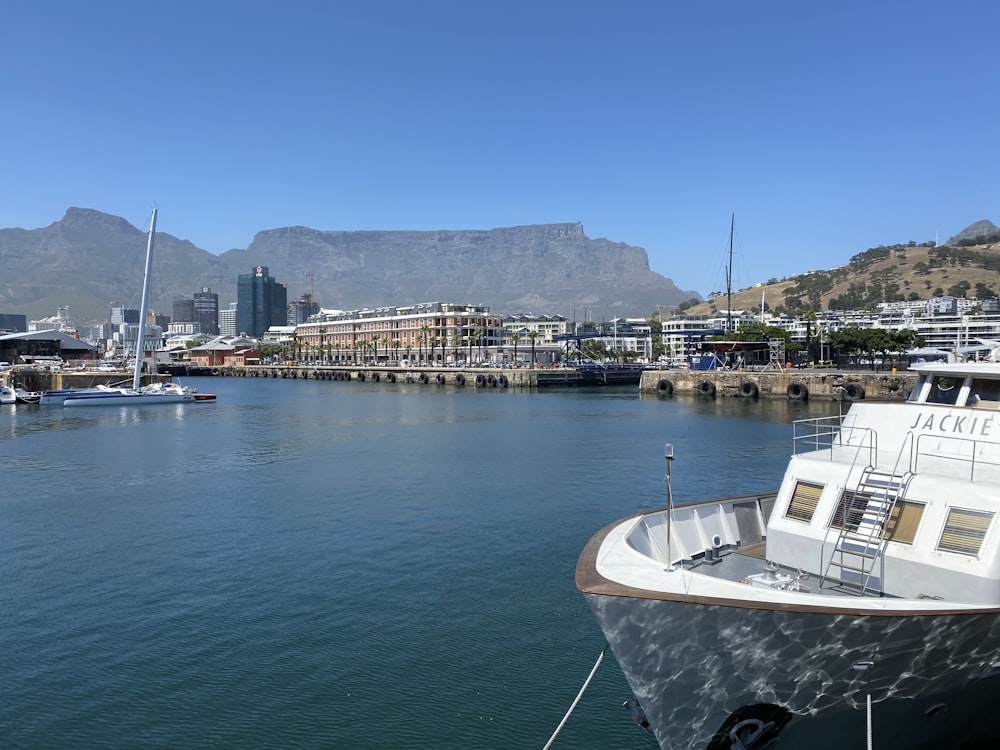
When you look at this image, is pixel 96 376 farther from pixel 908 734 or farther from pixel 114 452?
pixel 908 734

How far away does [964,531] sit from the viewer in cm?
1052

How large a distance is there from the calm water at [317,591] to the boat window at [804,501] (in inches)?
187

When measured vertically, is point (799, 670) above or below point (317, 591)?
above

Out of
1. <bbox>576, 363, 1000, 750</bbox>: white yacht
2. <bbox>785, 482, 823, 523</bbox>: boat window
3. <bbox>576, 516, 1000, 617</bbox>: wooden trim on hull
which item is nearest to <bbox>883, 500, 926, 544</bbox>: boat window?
<bbox>576, 363, 1000, 750</bbox>: white yacht

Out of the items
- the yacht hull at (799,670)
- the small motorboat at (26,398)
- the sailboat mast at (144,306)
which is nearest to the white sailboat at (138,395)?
the sailboat mast at (144,306)

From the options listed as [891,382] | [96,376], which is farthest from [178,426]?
[891,382]

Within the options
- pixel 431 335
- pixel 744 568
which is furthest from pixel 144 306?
pixel 744 568

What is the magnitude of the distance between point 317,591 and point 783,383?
81.8 metres

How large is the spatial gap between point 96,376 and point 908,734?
4225 inches

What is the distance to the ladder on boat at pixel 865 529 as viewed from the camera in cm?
1104

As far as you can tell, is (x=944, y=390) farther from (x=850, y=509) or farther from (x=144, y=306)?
(x=144, y=306)

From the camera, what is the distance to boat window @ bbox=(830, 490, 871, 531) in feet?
38.2

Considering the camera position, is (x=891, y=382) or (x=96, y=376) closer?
(x=891, y=382)

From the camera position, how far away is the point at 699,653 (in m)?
9.71
